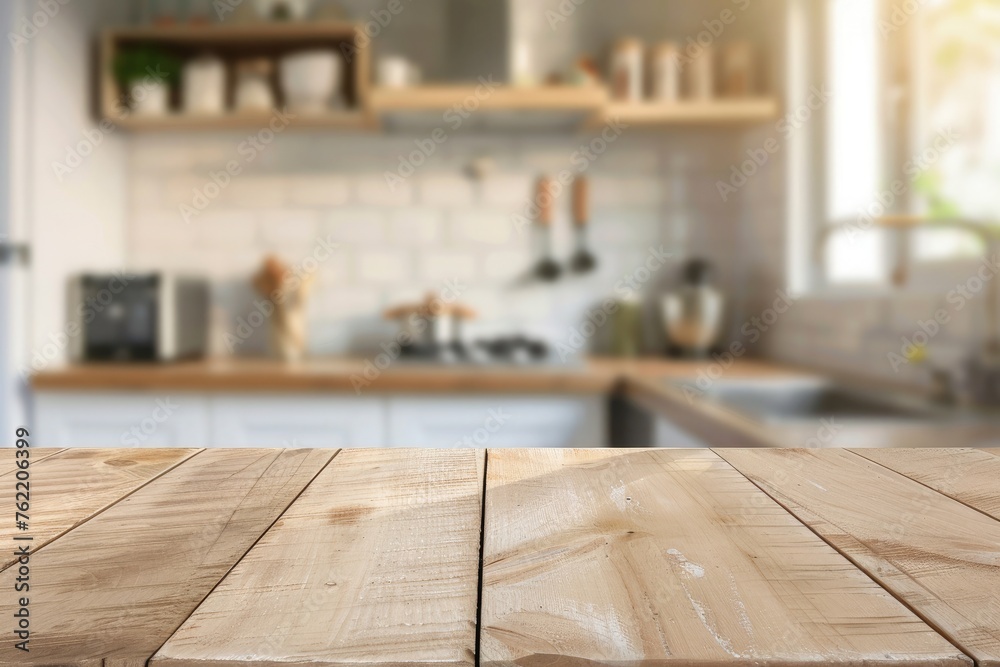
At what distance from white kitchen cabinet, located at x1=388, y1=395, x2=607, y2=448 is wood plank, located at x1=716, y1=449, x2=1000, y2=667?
130 centimetres

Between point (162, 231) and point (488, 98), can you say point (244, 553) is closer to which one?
point (488, 98)

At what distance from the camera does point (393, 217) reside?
252cm

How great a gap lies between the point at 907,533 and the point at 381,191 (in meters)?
2.22

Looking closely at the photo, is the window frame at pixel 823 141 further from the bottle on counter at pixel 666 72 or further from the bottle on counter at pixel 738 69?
the bottle on counter at pixel 666 72

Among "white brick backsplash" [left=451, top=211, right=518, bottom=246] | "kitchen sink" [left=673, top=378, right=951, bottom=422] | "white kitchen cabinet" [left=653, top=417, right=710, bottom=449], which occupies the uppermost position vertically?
"white brick backsplash" [left=451, top=211, right=518, bottom=246]

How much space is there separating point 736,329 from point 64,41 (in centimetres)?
213

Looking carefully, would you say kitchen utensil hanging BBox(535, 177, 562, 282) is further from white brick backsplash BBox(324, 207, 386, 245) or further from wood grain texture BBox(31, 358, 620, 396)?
wood grain texture BBox(31, 358, 620, 396)

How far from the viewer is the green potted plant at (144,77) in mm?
2240

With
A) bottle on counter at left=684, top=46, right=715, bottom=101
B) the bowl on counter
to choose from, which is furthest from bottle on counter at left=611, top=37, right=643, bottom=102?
the bowl on counter

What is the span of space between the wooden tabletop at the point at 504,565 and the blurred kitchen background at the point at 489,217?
2.85 ft

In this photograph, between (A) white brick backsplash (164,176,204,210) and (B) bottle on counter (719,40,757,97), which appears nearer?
(B) bottle on counter (719,40,757,97)

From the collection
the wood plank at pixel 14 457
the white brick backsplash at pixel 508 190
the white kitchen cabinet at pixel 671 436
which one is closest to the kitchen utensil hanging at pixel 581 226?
the white brick backsplash at pixel 508 190

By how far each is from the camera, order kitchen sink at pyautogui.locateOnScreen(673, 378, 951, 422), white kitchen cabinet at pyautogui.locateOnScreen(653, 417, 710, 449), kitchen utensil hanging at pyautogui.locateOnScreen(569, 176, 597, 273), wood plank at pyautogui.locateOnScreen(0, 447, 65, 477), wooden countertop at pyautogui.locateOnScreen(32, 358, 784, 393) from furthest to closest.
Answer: kitchen utensil hanging at pyautogui.locateOnScreen(569, 176, 597, 273)
wooden countertop at pyautogui.locateOnScreen(32, 358, 784, 393)
kitchen sink at pyautogui.locateOnScreen(673, 378, 951, 422)
white kitchen cabinet at pyautogui.locateOnScreen(653, 417, 710, 449)
wood plank at pyautogui.locateOnScreen(0, 447, 65, 477)

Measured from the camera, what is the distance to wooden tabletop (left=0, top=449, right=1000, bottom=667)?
0.31 meters
